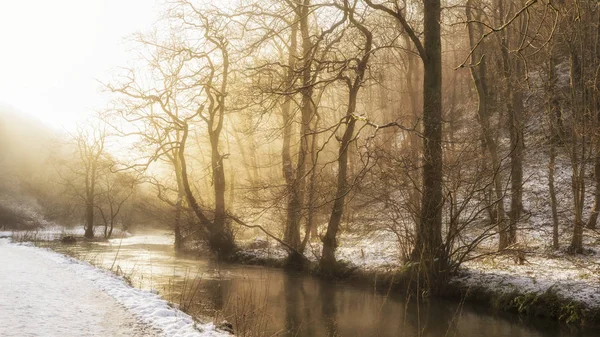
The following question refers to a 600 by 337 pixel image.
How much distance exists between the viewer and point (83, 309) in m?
8.28

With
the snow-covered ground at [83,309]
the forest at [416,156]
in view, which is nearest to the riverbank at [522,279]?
the forest at [416,156]

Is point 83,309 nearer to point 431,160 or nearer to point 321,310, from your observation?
point 321,310

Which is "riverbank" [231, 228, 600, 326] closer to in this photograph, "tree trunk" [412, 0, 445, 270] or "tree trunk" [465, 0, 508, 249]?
"tree trunk" [465, 0, 508, 249]

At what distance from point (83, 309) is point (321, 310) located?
5310mm

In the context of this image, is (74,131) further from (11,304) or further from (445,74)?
(11,304)

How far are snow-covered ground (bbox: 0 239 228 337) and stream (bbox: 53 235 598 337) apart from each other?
3.09ft

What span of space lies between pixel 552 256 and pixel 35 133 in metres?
72.3

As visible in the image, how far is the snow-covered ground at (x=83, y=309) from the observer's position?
22.8 feet

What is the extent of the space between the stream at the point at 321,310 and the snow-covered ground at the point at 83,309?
0.94m

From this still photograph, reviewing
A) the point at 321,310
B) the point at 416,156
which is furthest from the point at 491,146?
the point at 321,310

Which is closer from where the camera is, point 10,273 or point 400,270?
point 10,273

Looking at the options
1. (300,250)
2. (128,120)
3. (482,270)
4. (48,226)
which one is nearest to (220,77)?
(128,120)

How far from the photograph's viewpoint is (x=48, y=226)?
167ft

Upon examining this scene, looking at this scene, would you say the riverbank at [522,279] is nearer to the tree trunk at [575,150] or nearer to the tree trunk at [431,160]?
the tree trunk at [575,150]
